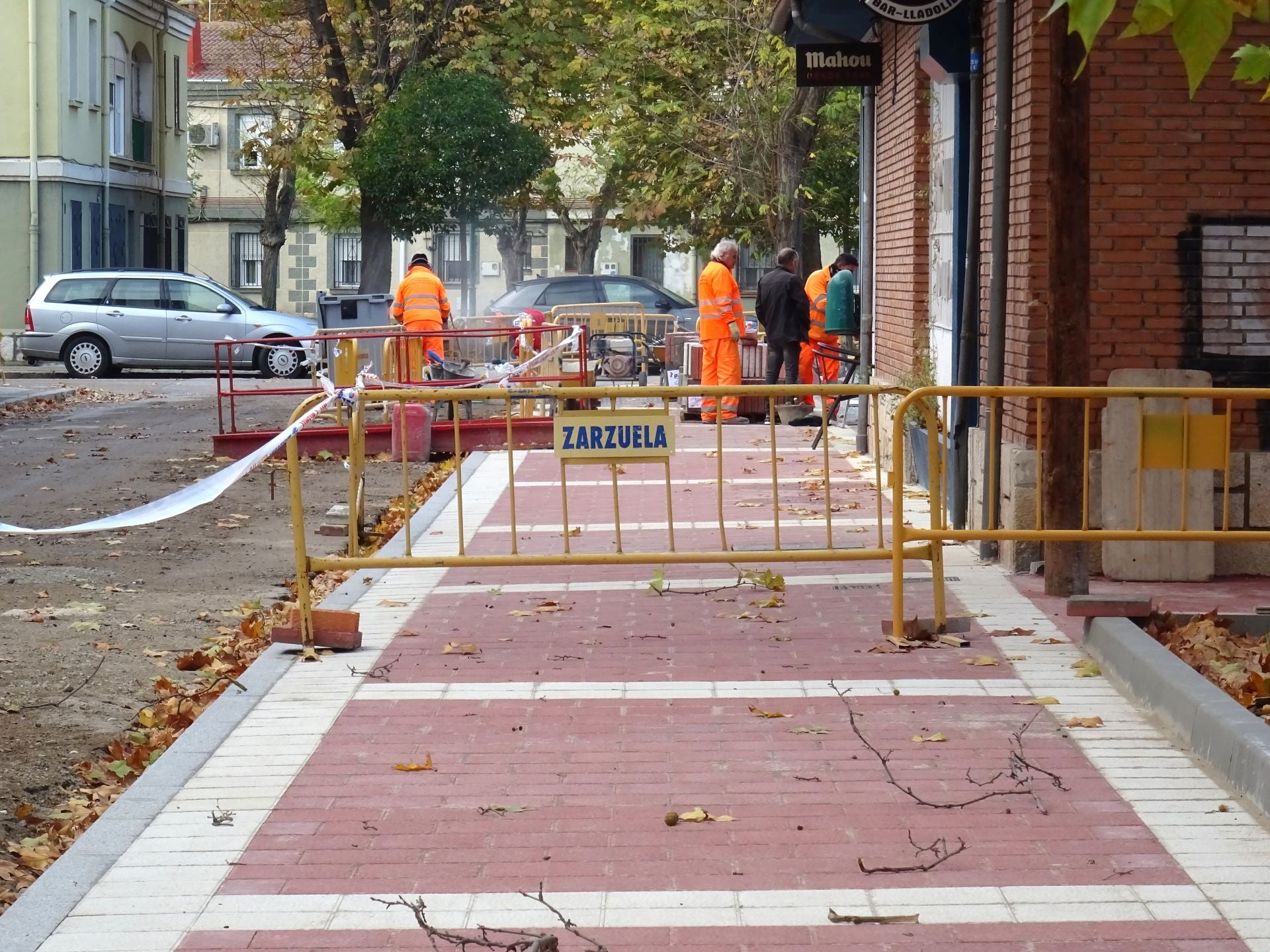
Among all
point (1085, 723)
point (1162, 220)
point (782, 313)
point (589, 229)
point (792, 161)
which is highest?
point (589, 229)

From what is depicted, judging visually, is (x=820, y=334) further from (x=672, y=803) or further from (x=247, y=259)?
(x=247, y=259)

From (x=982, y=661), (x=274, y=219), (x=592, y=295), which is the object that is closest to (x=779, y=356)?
(x=982, y=661)

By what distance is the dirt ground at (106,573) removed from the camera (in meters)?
7.08

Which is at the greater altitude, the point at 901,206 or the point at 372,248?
the point at 372,248

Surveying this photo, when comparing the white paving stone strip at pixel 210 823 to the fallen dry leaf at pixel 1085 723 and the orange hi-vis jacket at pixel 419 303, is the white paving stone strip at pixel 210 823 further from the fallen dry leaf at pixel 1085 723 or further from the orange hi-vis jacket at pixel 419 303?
the orange hi-vis jacket at pixel 419 303

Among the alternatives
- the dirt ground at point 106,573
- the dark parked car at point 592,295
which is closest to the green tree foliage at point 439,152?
the dark parked car at point 592,295

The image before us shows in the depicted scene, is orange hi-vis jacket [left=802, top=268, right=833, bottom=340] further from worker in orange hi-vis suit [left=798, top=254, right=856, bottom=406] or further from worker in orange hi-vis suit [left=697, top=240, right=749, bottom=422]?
worker in orange hi-vis suit [left=697, top=240, right=749, bottom=422]

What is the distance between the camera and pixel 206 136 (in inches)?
2387

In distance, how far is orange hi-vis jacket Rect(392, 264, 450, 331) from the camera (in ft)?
61.6

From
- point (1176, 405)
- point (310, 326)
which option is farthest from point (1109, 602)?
point (310, 326)

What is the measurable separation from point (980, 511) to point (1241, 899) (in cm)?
563

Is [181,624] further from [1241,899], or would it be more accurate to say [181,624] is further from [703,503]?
[1241,899]

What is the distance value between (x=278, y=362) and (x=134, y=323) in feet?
8.79

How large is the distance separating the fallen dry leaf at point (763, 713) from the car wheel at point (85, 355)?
25.1m
